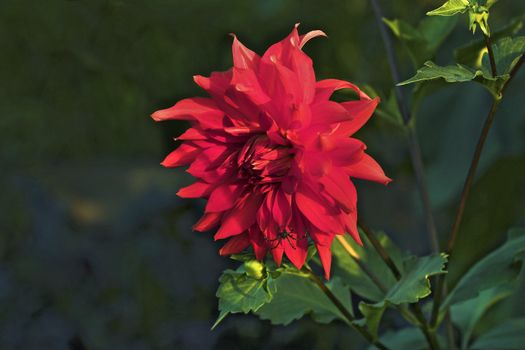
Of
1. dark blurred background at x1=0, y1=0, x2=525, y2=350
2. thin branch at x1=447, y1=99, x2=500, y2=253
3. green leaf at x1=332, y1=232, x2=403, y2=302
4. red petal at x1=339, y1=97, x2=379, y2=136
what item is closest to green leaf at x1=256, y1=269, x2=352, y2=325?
green leaf at x1=332, y1=232, x2=403, y2=302

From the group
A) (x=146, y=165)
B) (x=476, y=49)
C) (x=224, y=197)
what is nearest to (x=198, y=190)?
(x=224, y=197)

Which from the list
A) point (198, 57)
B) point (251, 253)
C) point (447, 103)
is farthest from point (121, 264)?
point (251, 253)

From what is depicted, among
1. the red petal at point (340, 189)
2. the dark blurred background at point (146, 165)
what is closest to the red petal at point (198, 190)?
the red petal at point (340, 189)

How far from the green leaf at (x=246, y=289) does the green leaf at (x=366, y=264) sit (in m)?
0.21

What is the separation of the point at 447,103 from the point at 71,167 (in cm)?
87

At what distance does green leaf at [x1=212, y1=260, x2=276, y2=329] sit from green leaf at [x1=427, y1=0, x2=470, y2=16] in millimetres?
262

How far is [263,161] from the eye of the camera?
0.66 metres

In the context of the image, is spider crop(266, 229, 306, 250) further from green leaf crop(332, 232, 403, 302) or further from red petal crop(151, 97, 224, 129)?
green leaf crop(332, 232, 403, 302)

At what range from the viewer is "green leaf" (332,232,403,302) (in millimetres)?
923

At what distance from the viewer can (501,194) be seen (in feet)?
5.81

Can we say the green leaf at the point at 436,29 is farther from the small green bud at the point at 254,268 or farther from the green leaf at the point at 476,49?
the small green bud at the point at 254,268

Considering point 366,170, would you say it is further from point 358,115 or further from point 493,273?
point 493,273

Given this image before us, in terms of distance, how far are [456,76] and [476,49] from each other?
0.21 meters

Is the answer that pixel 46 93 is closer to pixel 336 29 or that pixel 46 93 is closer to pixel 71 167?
pixel 71 167
